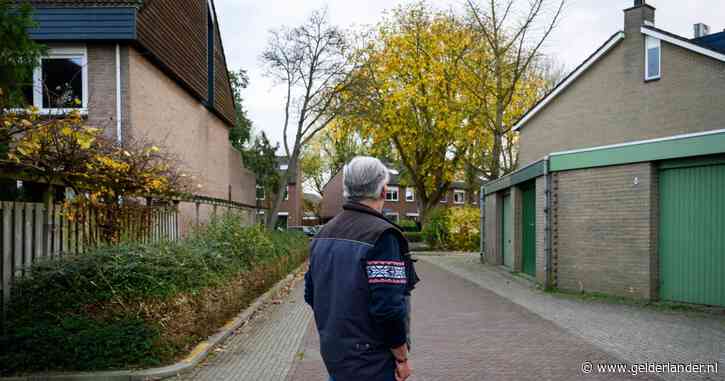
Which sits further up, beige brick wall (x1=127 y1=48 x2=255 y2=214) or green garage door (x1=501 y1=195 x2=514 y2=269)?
beige brick wall (x1=127 y1=48 x2=255 y2=214)

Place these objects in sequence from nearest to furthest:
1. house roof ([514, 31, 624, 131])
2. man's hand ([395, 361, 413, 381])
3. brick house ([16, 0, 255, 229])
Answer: man's hand ([395, 361, 413, 381]), brick house ([16, 0, 255, 229]), house roof ([514, 31, 624, 131])

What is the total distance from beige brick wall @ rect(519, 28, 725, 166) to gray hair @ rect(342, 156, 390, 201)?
40.7 ft

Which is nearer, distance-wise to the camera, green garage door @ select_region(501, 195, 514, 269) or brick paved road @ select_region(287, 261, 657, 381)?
brick paved road @ select_region(287, 261, 657, 381)

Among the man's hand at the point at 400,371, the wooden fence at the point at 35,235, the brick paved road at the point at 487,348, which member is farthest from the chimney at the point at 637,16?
the man's hand at the point at 400,371

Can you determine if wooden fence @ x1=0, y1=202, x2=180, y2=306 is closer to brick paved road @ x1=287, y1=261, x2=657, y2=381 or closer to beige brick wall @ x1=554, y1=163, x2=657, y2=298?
brick paved road @ x1=287, y1=261, x2=657, y2=381

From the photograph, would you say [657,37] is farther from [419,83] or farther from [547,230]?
[419,83]

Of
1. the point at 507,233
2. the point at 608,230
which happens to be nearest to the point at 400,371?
the point at 608,230

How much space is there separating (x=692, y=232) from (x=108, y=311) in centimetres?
927

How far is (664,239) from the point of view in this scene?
1035 cm

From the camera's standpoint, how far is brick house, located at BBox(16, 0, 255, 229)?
13453 mm

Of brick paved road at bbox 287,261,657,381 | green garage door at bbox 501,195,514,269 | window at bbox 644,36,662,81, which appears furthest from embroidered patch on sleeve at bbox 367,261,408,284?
green garage door at bbox 501,195,514,269

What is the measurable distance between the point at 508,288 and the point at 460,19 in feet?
58.6

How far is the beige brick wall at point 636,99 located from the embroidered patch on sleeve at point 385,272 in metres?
12.6

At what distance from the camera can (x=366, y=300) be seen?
291 centimetres
